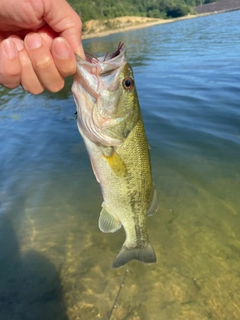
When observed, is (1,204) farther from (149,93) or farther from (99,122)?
(149,93)

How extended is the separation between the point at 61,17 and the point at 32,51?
322 millimetres

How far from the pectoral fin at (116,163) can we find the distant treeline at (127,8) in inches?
3806

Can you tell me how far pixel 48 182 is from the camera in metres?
7.12

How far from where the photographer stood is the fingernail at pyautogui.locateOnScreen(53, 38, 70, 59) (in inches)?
82.0

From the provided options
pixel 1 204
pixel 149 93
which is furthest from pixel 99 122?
pixel 149 93

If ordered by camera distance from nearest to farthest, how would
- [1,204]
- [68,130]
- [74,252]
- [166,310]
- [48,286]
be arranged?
[166,310]
[48,286]
[74,252]
[1,204]
[68,130]

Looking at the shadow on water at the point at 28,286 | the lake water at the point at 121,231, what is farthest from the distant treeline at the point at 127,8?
the shadow on water at the point at 28,286

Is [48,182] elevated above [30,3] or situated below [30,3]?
below

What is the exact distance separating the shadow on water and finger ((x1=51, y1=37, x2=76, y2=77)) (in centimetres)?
346

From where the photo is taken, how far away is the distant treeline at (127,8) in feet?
313

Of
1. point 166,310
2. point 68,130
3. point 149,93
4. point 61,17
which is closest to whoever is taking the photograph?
point 61,17

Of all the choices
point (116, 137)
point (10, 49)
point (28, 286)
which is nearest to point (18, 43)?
point (10, 49)

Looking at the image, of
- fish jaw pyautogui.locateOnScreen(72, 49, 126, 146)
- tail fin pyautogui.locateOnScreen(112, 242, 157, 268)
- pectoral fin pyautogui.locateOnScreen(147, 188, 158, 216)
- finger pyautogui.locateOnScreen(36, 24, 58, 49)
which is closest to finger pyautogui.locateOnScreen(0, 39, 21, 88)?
finger pyautogui.locateOnScreen(36, 24, 58, 49)

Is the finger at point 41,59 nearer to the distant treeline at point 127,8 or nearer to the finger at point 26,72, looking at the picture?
the finger at point 26,72
